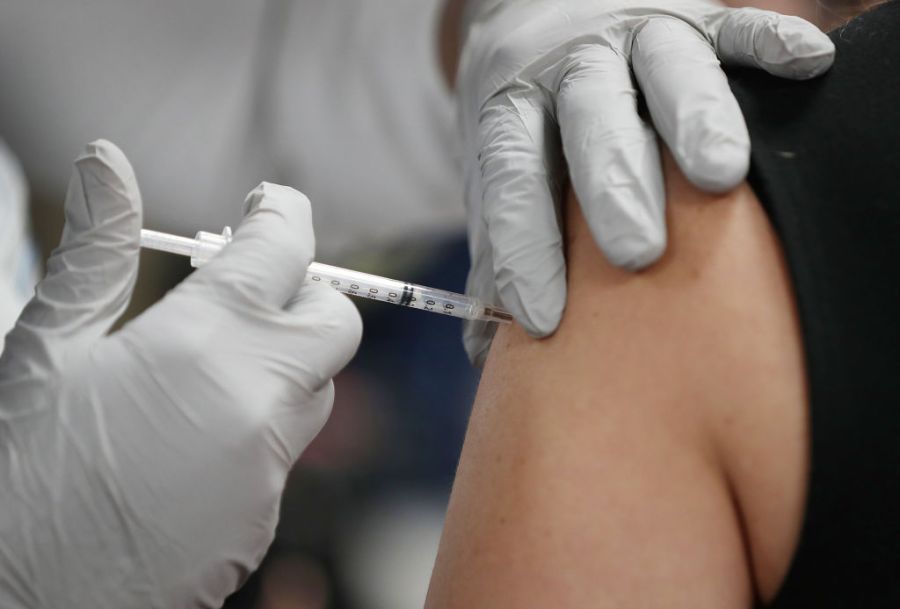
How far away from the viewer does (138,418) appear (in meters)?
0.71

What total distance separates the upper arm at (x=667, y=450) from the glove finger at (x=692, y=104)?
0.04m

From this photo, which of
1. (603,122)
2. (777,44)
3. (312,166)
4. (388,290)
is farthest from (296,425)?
(312,166)

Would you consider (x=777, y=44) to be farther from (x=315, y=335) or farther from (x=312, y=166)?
(x=312, y=166)

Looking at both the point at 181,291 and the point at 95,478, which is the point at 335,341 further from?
the point at 95,478

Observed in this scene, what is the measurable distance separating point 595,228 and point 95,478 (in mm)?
583

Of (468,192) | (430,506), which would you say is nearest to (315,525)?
(430,506)

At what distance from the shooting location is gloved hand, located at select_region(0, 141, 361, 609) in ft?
2.26

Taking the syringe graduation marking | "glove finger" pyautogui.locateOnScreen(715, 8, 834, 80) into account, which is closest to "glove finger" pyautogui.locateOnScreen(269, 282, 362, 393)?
the syringe graduation marking

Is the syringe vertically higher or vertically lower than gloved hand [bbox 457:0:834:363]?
lower

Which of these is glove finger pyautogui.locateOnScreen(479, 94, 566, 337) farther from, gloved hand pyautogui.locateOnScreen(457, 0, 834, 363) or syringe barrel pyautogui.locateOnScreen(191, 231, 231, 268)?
syringe barrel pyautogui.locateOnScreen(191, 231, 231, 268)

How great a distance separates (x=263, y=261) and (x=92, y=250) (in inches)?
7.6

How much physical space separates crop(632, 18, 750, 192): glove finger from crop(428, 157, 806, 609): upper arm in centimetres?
4

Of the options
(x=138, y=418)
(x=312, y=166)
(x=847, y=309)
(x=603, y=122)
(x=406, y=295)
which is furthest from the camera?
(x=312, y=166)

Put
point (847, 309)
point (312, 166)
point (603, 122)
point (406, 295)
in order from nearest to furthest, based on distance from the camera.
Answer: point (847, 309)
point (603, 122)
point (406, 295)
point (312, 166)
